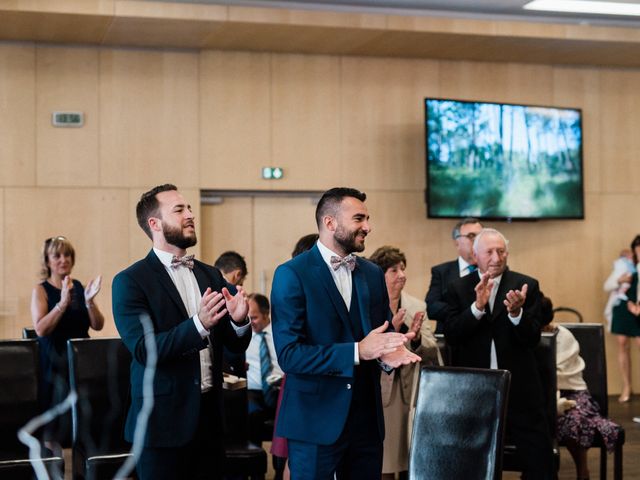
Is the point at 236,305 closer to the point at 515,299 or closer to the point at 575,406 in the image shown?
the point at 515,299

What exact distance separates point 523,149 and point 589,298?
1.84 m

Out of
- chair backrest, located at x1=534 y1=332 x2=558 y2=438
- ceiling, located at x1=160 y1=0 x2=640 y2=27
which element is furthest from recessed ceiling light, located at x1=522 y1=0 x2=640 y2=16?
chair backrest, located at x1=534 y1=332 x2=558 y2=438

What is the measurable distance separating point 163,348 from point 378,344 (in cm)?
78

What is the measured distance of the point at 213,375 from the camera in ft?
12.6

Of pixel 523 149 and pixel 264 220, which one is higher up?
pixel 523 149

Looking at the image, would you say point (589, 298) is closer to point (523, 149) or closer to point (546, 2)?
point (523, 149)

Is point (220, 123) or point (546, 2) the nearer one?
point (546, 2)

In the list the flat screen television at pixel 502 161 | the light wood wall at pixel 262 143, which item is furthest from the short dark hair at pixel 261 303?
the flat screen television at pixel 502 161

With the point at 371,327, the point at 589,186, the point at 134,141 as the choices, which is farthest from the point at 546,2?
the point at 371,327

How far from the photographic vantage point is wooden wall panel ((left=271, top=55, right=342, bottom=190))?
9.38m

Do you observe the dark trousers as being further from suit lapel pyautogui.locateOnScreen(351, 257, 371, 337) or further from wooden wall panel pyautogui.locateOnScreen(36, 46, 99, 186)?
wooden wall panel pyautogui.locateOnScreen(36, 46, 99, 186)

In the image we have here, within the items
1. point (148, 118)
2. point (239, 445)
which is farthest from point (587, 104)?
point (239, 445)

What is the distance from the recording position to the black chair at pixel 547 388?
4.92 metres

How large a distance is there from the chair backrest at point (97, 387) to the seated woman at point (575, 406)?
241 centimetres
